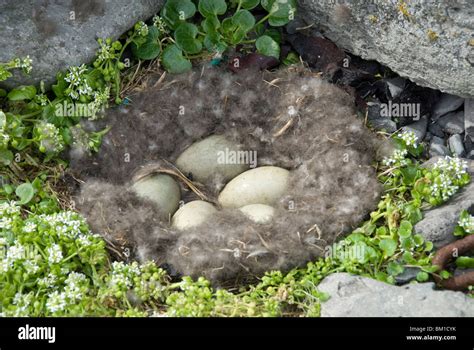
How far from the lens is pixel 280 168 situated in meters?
3.88

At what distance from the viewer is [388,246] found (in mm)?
3461

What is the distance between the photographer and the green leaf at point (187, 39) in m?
4.20

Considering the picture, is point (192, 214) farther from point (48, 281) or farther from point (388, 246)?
point (388, 246)

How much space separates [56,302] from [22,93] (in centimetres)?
131

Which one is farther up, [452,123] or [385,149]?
[452,123]

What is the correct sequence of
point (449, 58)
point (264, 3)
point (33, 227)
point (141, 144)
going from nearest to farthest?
point (33, 227)
point (449, 58)
point (141, 144)
point (264, 3)

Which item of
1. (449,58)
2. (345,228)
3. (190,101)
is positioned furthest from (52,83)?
(449,58)

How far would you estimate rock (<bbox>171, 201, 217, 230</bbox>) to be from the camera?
12.0ft

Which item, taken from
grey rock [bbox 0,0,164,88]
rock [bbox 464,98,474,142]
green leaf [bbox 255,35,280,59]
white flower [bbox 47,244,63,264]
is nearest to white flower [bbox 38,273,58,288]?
white flower [bbox 47,244,63,264]

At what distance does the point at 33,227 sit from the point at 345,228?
1.61 metres

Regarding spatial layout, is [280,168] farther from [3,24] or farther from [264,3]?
[3,24]

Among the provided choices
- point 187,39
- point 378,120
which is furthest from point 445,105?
point 187,39

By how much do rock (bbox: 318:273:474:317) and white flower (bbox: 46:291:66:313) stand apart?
122 centimetres

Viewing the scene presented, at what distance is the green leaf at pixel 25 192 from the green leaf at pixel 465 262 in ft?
7.36
